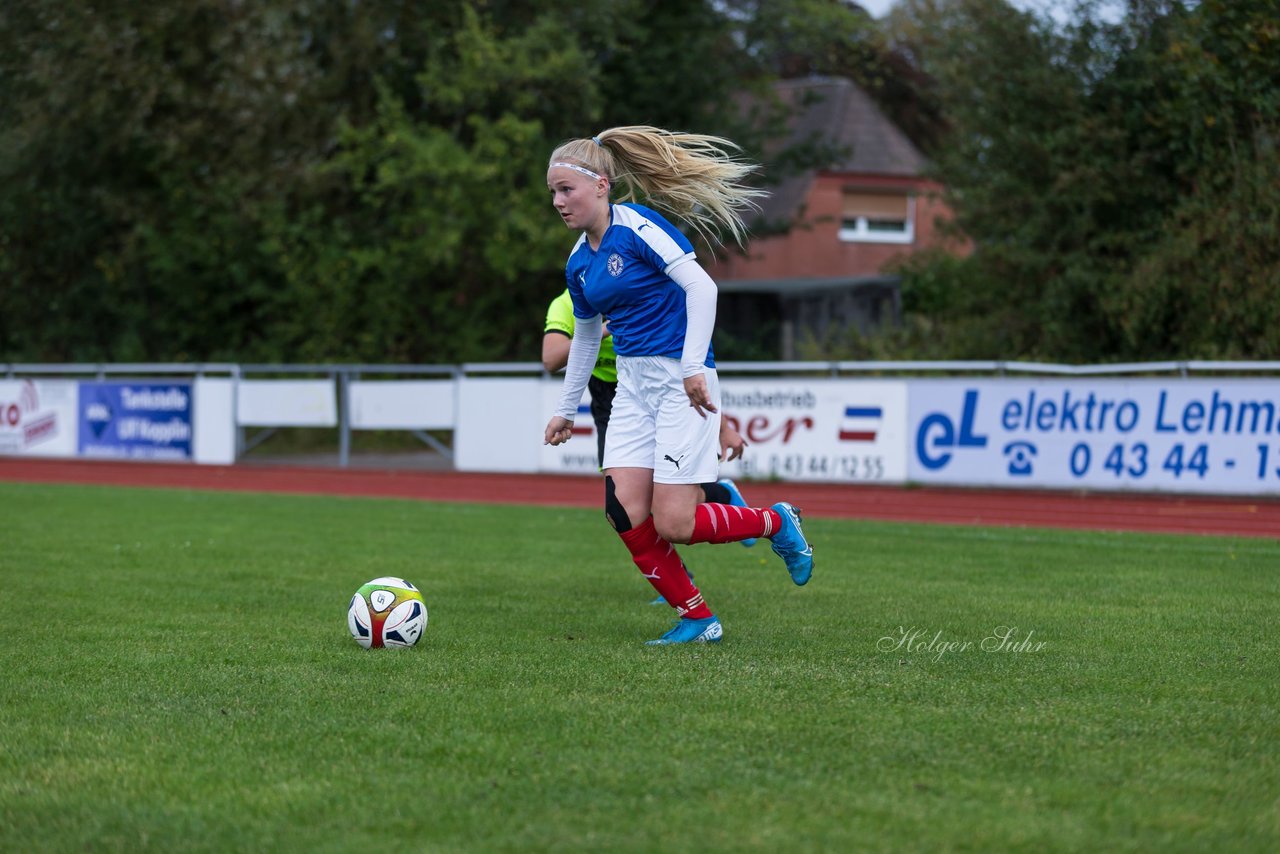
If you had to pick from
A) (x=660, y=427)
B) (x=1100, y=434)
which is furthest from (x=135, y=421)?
(x=660, y=427)

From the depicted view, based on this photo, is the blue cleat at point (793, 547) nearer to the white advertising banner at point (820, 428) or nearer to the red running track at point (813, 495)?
the red running track at point (813, 495)

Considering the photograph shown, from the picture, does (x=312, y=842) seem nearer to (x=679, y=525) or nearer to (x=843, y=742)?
(x=843, y=742)

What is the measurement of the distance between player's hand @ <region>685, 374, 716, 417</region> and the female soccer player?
0.14ft

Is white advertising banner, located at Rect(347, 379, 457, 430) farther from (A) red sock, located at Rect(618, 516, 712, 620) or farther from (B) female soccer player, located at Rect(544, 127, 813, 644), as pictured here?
(A) red sock, located at Rect(618, 516, 712, 620)

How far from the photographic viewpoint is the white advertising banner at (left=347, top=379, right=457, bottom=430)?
67.5ft

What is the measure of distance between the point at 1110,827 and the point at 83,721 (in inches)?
132

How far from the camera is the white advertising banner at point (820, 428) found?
17.1 m

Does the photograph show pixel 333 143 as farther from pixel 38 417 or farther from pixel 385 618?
pixel 385 618

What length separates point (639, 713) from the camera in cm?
493

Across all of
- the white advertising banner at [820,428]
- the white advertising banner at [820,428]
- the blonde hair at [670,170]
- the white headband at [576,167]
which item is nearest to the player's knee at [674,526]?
the blonde hair at [670,170]

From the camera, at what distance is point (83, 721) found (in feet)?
16.3

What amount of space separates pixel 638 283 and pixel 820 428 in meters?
11.5

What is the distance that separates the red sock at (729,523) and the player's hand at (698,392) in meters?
0.58

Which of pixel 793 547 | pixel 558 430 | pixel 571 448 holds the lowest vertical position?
pixel 571 448
